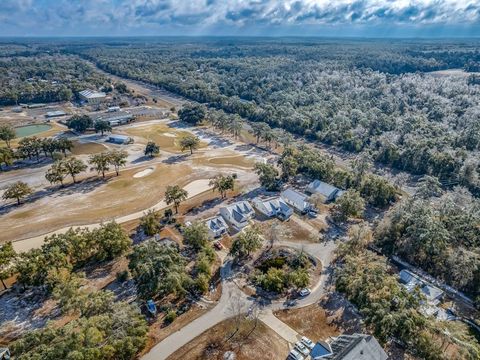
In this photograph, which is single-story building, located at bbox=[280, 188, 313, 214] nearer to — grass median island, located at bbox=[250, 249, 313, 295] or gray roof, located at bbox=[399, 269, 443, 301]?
grass median island, located at bbox=[250, 249, 313, 295]

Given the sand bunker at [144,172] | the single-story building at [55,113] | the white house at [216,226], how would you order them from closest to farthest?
1. the white house at [216,226]
2. the sand bunker at [144,172]
3. the single-story building at [55,113]

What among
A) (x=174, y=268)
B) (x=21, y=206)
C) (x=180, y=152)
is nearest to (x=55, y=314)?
(x=174, y=268)

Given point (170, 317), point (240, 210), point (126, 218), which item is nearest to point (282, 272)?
point (170, 317)

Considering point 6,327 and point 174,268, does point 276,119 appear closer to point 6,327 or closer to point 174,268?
point 174,268

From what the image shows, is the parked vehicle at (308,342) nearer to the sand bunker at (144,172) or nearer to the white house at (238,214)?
the white house at (238,214)

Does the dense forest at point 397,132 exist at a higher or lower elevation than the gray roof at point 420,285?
higher

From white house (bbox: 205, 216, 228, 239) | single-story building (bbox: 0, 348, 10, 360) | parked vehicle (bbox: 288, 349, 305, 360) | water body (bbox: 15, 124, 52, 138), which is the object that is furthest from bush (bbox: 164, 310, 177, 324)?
water body (bbox: 15, 124, 52, 138)

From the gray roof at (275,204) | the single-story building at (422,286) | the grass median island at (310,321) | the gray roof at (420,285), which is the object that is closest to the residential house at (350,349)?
the grass median island at (310,321)

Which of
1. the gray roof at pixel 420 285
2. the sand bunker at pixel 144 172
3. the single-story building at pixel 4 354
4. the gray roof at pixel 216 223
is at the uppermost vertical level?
the single-story building at pixel 4 354

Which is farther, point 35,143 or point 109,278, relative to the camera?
point 35,143
